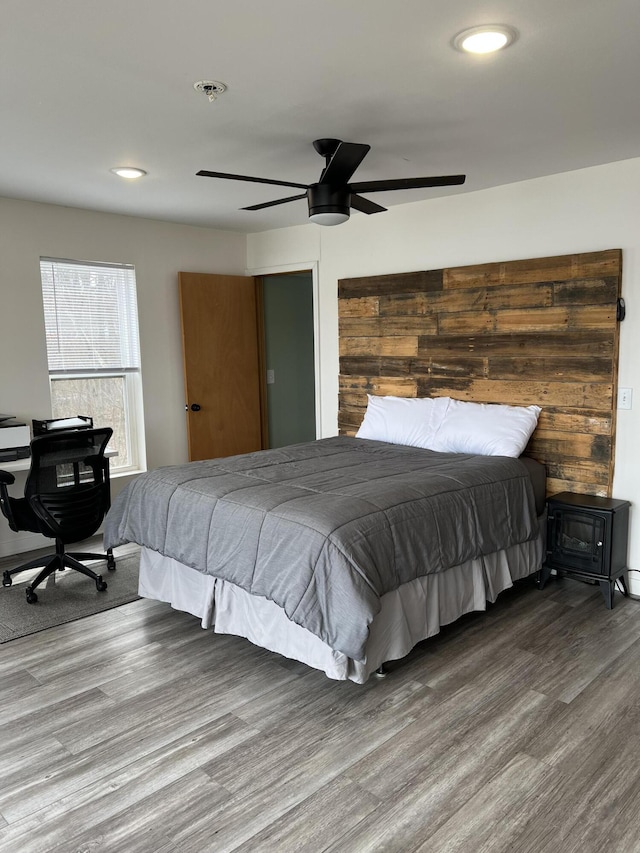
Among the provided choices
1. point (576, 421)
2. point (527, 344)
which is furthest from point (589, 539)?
point (527, 344)

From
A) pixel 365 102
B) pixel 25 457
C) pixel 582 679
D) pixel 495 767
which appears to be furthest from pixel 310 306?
pixel 495 767

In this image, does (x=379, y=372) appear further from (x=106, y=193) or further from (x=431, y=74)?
(x=431, y=74)

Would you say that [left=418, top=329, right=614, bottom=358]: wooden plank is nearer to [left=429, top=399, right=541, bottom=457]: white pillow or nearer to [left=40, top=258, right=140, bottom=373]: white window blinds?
[left=429, top=399, right=541, bottom=457]: white pillow

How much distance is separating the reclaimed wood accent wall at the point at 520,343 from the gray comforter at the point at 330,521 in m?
0.49

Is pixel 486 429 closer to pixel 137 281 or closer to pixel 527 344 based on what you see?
pixel 527 344

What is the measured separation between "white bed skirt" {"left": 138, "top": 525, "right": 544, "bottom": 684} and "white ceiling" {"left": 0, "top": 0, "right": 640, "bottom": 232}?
6.95 ft

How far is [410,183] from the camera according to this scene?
9.55 ft

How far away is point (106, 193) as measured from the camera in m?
4.25

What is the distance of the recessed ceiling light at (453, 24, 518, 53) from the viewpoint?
6.90ft

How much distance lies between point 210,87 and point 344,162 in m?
0.65

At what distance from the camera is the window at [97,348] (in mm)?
4723

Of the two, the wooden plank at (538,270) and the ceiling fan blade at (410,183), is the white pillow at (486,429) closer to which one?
the wooden plank at (538,270)

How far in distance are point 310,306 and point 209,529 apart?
13.8 ft

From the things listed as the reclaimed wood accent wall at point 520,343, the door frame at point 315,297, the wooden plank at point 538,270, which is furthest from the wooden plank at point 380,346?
the wooden plank at point 538,270
